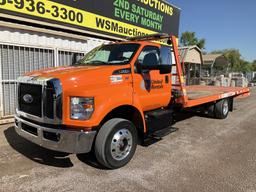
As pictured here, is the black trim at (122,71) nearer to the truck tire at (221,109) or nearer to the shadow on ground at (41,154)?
the shadow on ground at (41,154)

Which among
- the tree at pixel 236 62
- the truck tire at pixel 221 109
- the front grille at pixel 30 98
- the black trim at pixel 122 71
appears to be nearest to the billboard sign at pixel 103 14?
the front grille at pixel 30 98

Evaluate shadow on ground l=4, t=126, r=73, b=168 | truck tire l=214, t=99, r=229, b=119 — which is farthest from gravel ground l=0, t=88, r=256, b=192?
truck tire l=214, t=99, r=229, b=119

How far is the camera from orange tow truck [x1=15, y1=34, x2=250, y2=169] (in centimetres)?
355

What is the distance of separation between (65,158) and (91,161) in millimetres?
546

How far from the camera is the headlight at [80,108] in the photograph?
3.54 meters

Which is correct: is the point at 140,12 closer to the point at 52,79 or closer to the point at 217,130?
the point at 217,130

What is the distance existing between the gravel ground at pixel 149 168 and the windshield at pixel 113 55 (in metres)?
1.94

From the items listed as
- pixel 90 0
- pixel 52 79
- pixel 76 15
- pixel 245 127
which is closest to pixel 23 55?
pixel 76 15

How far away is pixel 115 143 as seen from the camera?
4.02 meters

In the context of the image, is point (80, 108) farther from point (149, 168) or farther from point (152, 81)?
point (152, 81)

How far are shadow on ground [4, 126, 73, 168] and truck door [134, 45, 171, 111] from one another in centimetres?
187

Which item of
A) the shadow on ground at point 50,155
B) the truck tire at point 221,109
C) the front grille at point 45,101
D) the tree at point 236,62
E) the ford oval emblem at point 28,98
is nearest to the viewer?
the front grille at point 45,101

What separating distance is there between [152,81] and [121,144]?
5.19 ft

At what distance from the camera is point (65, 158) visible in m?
4.56
